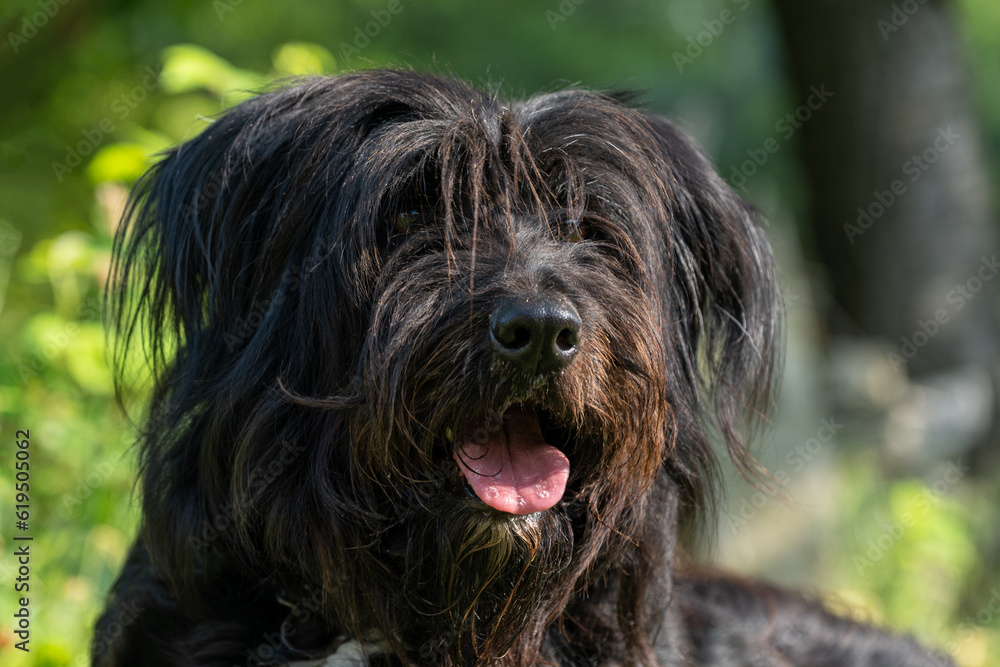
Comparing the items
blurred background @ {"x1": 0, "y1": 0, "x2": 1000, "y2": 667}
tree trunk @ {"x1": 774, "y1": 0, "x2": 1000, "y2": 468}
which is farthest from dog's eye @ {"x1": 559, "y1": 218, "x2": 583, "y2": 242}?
tree trunk @ {"x1": 774, "y1": 0, "x2": 1000, "y2": 468}

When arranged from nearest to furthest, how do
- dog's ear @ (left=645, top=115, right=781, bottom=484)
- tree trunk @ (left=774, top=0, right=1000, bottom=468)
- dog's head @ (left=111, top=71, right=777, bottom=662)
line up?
1. dog's head @ (left=111, top=71, right=777, bottom=662)
2. dog's ear @ (left=645, top=115, right=781, bottom=484)
3. tree trunk @ (left=774, top=0, right=1000, bottom=468)

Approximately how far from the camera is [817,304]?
26.7 ft

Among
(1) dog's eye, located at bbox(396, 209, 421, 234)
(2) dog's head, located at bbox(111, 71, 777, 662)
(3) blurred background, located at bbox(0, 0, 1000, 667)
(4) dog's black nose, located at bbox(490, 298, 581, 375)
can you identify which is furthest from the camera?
(3) blurred background, located at bbox(0, 0, 1000, 667)

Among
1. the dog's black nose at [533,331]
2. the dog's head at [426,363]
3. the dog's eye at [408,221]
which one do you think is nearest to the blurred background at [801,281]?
the dog's head at [426,363]

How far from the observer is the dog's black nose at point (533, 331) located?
192cm

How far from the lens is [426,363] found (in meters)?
2.00

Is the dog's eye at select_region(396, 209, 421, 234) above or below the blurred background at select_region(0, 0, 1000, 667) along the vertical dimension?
above

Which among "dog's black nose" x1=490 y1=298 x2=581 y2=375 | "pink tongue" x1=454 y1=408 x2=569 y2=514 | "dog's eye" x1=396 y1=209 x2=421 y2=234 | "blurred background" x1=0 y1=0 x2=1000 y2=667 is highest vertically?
"dog's black nose" x1=490 y1=298 x2=581 y2=375

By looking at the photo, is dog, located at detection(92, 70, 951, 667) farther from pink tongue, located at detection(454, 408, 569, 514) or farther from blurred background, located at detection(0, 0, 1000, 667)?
blurred background, located at detection(0, 0, 1000, 667)

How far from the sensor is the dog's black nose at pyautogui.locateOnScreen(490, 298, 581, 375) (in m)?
1.92

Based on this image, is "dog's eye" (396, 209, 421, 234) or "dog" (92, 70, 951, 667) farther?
"dog's eye" (396, 209, 421, 234)

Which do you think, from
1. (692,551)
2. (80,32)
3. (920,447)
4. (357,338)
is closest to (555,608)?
(692,551)

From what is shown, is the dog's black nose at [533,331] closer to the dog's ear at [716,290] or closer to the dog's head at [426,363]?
the dog's head at [426,363]

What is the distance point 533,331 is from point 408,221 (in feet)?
1.82
